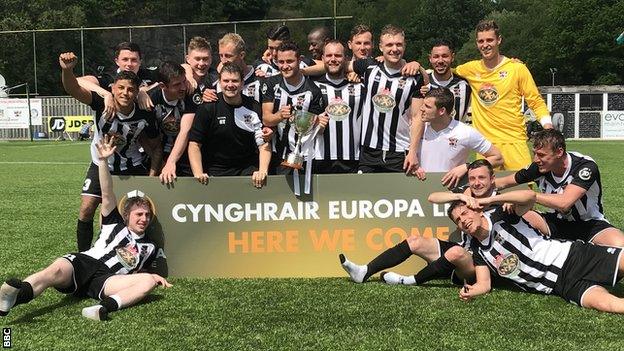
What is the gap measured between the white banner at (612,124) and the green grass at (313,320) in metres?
29.6

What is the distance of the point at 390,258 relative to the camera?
4.79 m

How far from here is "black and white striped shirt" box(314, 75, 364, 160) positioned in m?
5.42

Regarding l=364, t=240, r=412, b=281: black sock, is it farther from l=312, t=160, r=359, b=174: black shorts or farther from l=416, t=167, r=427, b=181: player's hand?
l=312, t=160, r=359, b=174: black shorts

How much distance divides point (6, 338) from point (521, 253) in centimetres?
337

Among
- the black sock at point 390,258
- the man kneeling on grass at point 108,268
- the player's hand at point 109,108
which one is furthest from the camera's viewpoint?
the player's hand at point 109,108

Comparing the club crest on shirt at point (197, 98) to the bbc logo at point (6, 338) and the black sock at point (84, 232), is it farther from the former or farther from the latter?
the bbc logo at point (6, 338)

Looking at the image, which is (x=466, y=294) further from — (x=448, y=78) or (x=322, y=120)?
(x=448, y=78)

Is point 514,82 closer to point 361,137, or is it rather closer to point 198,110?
point 361,137

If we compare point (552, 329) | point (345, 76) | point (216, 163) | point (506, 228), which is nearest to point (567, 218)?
point (506, 228)

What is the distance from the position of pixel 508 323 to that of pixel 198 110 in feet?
9.56

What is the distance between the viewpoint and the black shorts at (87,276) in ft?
14.1

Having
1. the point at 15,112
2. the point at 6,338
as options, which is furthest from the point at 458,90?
the point at 15,112

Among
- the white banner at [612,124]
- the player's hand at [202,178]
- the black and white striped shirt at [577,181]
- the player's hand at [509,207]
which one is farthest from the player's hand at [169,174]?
the white banner at [612,124]

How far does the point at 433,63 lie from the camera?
18.9 feet
